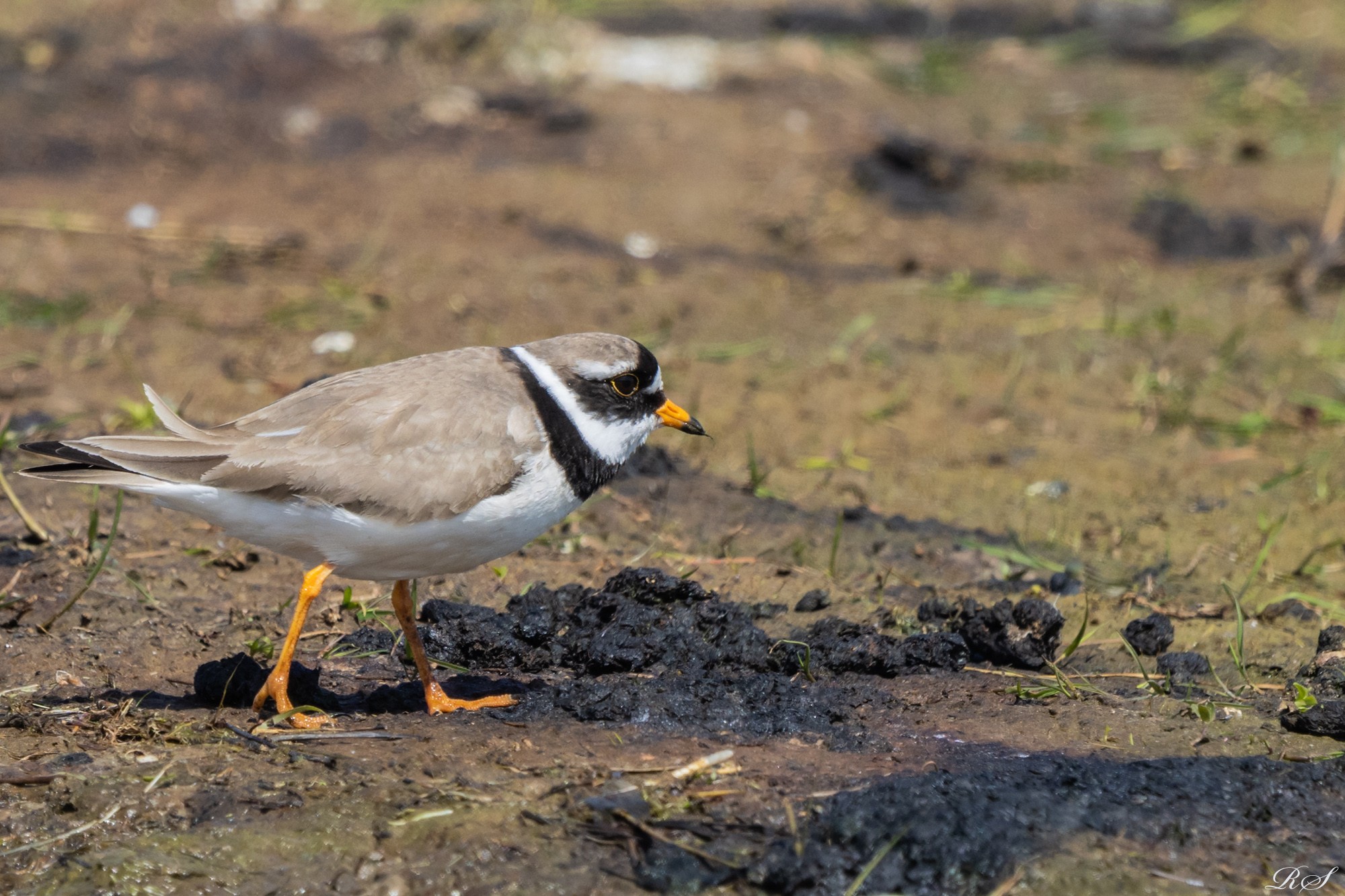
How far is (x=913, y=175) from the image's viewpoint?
31.1ft

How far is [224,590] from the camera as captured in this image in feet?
16.6

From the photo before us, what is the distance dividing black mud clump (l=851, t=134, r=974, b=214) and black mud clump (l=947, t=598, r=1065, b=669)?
513 cm

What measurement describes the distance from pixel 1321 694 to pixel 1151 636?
0.63 m

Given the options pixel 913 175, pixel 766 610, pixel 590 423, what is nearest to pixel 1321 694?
pixel 766 610

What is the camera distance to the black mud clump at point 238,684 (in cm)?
423

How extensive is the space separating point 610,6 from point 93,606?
27.6 feet

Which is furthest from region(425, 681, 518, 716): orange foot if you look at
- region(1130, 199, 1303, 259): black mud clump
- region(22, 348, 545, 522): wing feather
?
region(1130, 199, 1303, 259): black mud clump

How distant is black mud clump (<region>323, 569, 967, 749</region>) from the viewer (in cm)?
422

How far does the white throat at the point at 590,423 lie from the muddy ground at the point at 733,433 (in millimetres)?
520

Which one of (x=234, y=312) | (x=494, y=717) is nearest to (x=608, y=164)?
(x=234, y=312)

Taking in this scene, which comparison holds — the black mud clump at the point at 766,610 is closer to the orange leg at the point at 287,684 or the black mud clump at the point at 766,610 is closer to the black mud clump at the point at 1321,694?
the orange leg at the point at 287,684

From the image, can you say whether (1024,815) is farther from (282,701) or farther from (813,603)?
(282,701)

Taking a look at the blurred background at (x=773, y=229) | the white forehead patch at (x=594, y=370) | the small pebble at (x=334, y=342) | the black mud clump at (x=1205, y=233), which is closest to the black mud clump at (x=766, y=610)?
the blurred background at (x=773, y=229)

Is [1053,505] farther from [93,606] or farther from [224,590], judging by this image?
[93,606]
